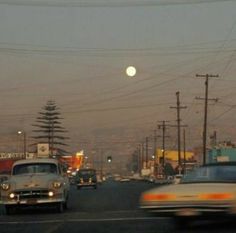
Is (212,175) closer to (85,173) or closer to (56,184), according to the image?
(56,184)

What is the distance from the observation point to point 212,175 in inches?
696

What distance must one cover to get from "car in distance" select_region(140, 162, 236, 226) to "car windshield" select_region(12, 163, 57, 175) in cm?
1112

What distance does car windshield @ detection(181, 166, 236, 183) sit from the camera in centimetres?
1742

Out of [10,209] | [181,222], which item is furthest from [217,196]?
[10,209]

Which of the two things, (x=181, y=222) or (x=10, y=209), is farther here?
(x=10, y=209)

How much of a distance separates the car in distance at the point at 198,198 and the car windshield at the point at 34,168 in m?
11.1

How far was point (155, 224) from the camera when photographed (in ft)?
63.3

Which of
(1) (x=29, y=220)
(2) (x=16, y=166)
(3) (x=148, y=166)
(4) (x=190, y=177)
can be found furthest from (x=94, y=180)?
(3) (x=148, y=166)

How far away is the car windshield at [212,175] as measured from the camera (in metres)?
17.4

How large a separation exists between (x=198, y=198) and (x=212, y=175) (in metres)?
1.32

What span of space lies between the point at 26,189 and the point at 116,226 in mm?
7745

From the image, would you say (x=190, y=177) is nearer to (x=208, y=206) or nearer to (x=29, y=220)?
(x=208, y=206)

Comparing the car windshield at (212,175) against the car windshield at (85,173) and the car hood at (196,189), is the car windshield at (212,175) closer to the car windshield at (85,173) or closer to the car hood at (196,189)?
the car hood at (196,189)

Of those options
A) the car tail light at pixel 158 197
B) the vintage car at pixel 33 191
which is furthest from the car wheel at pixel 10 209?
the car tail light at pixel 158 197
